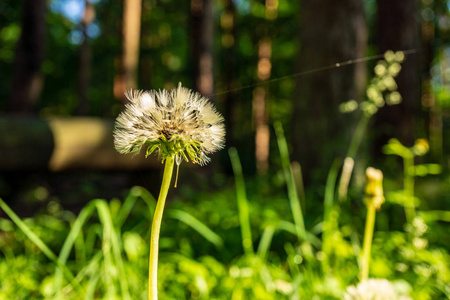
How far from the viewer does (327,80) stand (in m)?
3.46

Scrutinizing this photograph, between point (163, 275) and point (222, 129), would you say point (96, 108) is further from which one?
point (222, 129)

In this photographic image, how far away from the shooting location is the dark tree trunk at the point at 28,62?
747 cm

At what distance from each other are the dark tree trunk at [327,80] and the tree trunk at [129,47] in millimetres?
4747

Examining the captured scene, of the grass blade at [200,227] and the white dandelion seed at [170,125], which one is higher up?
the white dandelion seed at [170,125]

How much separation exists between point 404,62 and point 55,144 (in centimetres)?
522

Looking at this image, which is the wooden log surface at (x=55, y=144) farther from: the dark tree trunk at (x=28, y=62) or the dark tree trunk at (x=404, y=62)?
the dark tree trunk at (x=28, y=62)

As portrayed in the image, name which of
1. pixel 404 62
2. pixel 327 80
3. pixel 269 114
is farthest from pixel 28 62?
pixel 404 62

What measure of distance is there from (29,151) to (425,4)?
14.6 m

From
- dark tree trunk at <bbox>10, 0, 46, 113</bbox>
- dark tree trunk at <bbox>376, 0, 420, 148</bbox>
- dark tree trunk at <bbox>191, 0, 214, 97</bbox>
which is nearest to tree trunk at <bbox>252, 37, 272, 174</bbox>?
dark tree trunk at <bbox>191, 0, 214, 97</bbox>

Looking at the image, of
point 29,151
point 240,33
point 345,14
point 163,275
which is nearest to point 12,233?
point 29,151

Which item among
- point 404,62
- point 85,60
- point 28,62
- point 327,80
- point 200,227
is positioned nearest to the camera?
point 200,227

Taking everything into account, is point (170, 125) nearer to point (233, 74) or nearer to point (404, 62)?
point (404, 62)

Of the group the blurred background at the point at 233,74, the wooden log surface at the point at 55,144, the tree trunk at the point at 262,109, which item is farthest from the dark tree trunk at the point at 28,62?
the tree trunk at the point at 262,109

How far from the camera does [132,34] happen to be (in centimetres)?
830
